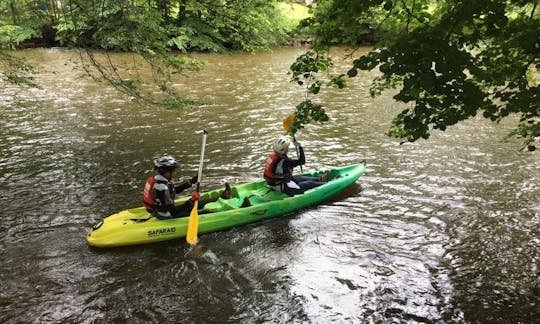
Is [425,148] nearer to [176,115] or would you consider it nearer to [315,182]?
[315,182]

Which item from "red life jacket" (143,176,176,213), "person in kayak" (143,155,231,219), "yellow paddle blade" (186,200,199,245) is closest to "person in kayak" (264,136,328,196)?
"person in kayak" (143,155,231,219)

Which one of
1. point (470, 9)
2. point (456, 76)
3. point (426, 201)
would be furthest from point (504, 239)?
point (470, 9)

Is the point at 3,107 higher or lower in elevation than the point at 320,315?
higher

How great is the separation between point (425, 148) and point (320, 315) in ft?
25.4

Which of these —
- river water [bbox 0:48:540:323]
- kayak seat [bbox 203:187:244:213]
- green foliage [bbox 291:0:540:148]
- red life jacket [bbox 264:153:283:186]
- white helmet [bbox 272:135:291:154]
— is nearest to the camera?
green foliage [bbox 291:0:540:148]

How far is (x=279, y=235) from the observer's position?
25.5ft

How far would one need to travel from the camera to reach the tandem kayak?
7105mm

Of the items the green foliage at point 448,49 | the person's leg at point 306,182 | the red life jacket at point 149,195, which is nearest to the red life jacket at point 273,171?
the person's leg at point 306,182

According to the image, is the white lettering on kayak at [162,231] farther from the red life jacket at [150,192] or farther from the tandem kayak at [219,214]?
the red life jacket at [150,192]

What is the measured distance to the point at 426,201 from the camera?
8953 mm

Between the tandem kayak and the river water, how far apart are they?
179 mm

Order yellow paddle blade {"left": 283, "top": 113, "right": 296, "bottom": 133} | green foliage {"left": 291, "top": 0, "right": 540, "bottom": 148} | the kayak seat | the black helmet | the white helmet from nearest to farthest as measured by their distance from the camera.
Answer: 1. green foliage {"left": 291, "top": 0, "right": 540, "bottom": 148}
2. yellow paddle blade {"left": 283, "top": 113, "right": 296, "bottom": 133}
3. the black helmet
4. the kayak seat
5. the white helmet

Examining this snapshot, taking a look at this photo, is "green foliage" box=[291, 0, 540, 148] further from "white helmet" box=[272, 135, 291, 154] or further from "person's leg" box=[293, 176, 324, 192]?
"person's leg" box=[293, 176, 324, 192]

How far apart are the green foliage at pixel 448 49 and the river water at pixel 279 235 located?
2.48 meters
